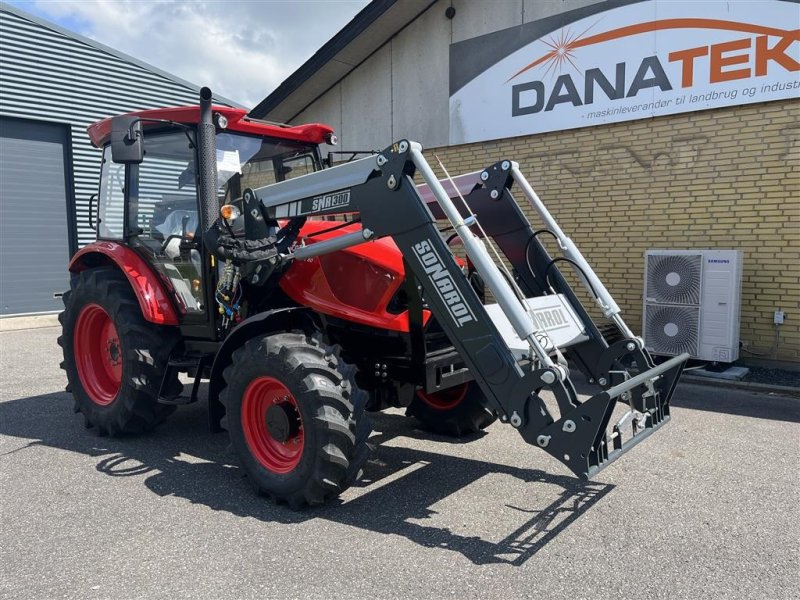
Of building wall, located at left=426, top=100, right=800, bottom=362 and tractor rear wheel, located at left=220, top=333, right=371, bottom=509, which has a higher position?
building wall, located at left=426, top=100, right=800, bottom=362

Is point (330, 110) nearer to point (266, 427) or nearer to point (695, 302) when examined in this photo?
point (695, 302)

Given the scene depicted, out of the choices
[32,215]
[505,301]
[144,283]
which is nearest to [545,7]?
[144,283]

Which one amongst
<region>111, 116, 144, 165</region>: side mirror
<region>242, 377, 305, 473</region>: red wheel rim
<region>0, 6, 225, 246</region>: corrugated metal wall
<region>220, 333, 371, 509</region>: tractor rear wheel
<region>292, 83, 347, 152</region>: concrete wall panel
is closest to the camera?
<region>220, 333, 371, 509</region>: tractor rear wheel

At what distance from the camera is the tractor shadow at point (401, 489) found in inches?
136

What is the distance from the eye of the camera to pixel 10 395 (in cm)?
666

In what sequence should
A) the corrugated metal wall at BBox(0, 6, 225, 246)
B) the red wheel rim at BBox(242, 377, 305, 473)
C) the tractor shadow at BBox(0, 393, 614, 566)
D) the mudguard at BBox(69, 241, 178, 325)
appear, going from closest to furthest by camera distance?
1. the tractor shadow at BBox(0, 393, 614, 566)
2. the red wheel rim at BBox(242, 377, 305, 473)
3. the mudguard at BBox(69, 241, 178, 325)
4. the corrugated metal wall at BBox(0, 6, 225, 246)

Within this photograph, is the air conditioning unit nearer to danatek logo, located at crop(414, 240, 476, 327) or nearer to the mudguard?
danatek logo, located at crop(414, 240, 476, 327)

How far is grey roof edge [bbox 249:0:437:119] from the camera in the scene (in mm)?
9859

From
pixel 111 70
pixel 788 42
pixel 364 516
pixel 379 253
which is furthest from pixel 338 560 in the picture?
pixel 111 70

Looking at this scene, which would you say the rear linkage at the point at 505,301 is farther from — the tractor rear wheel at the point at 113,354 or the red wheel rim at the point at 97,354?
the red wheel rim at the point at 97,354

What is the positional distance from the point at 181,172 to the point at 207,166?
19.4 inches

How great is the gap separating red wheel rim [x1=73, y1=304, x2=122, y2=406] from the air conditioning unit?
5.82 meters

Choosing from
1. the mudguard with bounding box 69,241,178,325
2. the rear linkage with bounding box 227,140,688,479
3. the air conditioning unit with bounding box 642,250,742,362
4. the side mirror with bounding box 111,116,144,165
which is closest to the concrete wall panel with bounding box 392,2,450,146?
the air conditioning unit with bounding box 642,250,742,362

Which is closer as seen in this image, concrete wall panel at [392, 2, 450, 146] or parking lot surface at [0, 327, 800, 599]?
parking lot surface at [0, 327, 800, 599]
